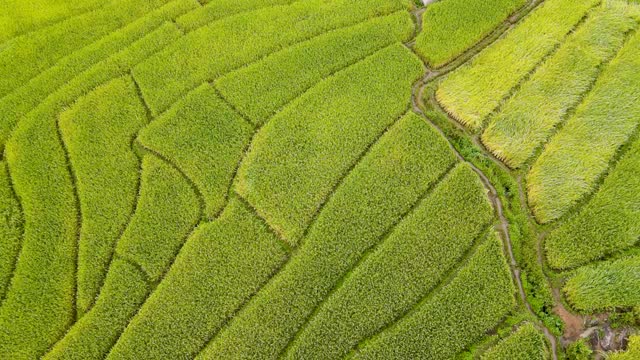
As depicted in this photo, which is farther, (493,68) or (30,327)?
(493,68)

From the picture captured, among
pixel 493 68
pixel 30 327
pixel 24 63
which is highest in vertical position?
pixel 24 63

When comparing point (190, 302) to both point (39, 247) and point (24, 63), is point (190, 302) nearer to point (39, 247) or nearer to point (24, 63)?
point (39, 247)

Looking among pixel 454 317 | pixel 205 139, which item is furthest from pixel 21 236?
pixel 454 317

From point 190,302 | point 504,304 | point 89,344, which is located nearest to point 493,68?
point 504,304

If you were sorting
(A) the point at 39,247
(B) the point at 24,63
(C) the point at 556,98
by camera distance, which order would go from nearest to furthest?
(A) the point at 39,247 < (C) the point at 556,98 < (B) the point at 24,63

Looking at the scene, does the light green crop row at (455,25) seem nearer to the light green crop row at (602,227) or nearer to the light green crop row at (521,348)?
the light green crop row at (602,227)

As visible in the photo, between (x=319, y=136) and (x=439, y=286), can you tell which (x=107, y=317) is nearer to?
(x=319, y=136)

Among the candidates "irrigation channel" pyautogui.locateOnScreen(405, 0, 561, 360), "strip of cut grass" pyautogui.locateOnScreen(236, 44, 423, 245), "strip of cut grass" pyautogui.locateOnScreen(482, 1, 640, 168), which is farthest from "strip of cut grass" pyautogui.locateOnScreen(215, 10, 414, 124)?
"strip of cut grass" pyautogui.locateOnScreen(482, 1, 640, 168)

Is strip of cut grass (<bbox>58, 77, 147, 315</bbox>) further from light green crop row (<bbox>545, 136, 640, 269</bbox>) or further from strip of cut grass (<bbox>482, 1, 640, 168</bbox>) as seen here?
light green crop row (<bbox>545, 136, 640, 269</bbox>)
